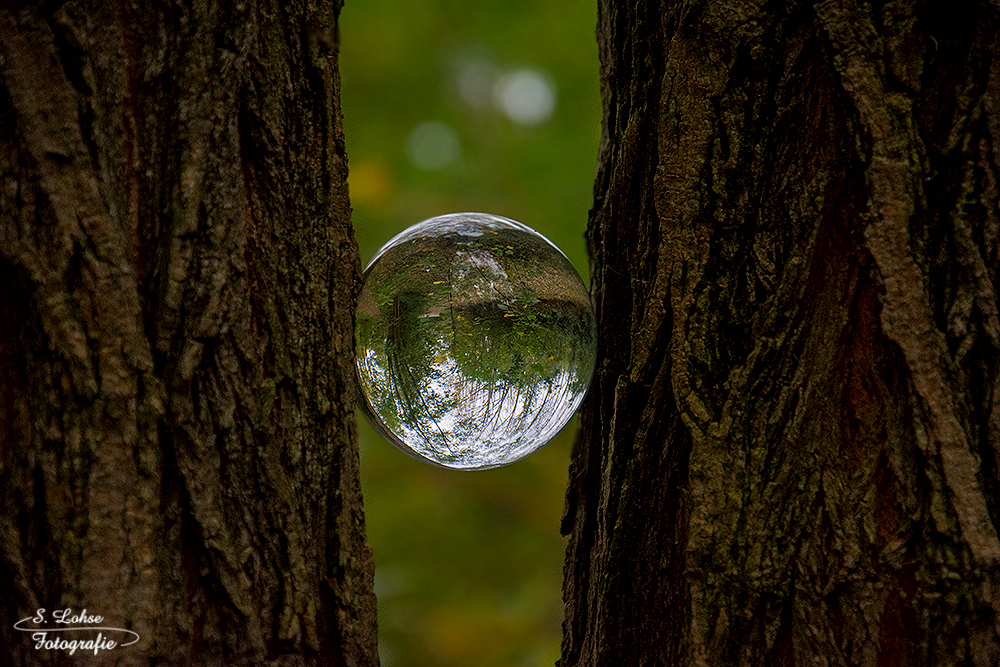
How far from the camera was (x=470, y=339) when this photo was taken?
1552 millimetres

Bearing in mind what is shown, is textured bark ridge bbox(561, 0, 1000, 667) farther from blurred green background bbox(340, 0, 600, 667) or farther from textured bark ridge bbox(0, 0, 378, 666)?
blurred green background bbox(340, 0, 600, 667)

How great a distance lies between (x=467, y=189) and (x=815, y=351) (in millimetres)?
3552

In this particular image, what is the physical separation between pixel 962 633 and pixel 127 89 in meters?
1.61

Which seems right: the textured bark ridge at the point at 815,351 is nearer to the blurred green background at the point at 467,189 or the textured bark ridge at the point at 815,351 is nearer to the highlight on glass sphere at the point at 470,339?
the highlight on glass sphere at the point at 470,339

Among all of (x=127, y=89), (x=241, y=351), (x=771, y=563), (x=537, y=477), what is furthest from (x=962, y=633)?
(x=537, y=477)

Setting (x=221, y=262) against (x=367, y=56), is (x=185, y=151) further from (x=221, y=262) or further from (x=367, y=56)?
(x=367, y=56)

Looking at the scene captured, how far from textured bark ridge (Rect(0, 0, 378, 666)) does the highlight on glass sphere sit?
11cm

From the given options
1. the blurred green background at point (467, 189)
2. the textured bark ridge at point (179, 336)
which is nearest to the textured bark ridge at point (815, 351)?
Result: the textured bark ridge at point (179, 336)

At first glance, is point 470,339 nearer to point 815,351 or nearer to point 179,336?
point 179,336

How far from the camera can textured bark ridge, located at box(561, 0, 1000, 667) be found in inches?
56.4

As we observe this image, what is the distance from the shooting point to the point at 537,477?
4.74 metres

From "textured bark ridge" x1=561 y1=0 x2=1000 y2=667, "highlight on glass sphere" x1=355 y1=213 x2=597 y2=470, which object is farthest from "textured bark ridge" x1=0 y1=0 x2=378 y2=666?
"textured bark ridge" x1=561 y1=0 x2=1000 y2=667

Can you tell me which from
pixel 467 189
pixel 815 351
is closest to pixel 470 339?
pixel 815 351

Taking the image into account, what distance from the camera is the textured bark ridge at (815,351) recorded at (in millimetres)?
1433
